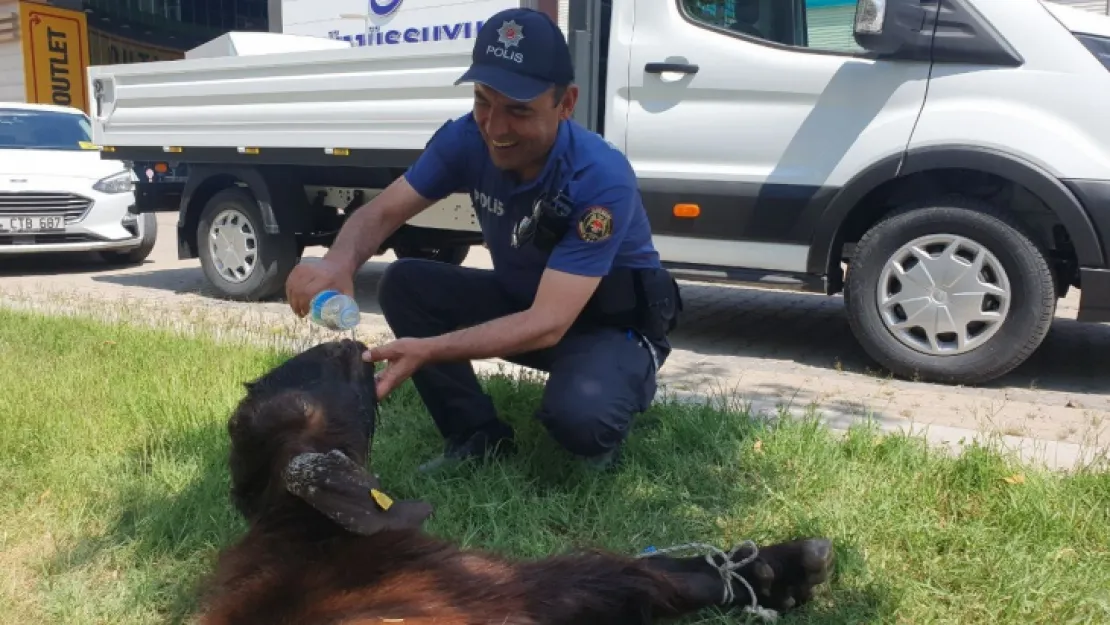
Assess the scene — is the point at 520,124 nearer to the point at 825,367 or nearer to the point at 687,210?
the point at 687,210

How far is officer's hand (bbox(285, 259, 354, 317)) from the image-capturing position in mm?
2934

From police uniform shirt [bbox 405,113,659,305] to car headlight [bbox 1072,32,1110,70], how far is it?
106 inches

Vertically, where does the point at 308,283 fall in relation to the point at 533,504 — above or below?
above

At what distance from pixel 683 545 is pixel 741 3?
12.2ft

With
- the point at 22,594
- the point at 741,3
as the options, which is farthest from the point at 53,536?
the point at 741,3

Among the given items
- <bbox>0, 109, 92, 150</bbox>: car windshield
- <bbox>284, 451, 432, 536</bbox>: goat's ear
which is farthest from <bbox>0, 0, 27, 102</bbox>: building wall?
<bbox>284, 451, 432, 536</bbox>: goat's ear

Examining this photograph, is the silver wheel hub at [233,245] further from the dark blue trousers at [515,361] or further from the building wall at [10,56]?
the building wall at [10,56]

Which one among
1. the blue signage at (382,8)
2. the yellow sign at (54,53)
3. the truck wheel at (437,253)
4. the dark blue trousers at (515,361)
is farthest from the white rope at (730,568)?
the yellow sign at (54,53)

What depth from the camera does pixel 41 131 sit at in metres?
9.89

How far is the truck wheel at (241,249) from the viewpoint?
7176 millimetres

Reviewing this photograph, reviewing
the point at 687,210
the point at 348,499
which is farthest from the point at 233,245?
the point at 348,499

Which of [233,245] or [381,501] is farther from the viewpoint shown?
[233,245]

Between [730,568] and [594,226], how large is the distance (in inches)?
42.3

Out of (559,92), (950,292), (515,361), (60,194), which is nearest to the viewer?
(559,92)
